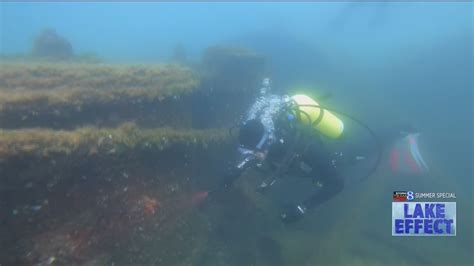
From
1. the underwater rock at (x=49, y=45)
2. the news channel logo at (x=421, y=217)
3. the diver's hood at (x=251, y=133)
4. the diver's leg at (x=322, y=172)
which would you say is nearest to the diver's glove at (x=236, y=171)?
the diver's hood at (x=251, y=133)

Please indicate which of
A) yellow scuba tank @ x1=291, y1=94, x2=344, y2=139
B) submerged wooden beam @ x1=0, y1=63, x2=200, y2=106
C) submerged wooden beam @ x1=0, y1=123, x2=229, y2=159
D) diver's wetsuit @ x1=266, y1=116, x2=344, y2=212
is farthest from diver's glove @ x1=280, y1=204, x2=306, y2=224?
submerged wooden beam @ x1=0, y1=63, x2=200, y2=106

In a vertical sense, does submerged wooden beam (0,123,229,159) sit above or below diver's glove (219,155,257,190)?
above

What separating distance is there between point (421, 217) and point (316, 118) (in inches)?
99.8

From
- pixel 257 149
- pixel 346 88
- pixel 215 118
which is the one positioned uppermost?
pixel 346 88

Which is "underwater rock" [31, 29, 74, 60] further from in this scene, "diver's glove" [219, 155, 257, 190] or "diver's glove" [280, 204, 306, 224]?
"diver's glove" [280, 204, 306, 224]

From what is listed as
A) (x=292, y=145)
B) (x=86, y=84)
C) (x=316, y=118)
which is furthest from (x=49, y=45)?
(x=292, y=145)

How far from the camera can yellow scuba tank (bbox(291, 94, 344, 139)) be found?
19.0ft

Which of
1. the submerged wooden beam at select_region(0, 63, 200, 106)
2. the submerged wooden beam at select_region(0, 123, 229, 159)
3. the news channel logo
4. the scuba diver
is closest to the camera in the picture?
the submerged wooden beam at select_region(0, 123, 229, 159)

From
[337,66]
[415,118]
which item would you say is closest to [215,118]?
[415,118]

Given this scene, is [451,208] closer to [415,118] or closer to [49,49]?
[415,118]

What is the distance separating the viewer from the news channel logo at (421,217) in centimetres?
598

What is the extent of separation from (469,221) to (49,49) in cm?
1612

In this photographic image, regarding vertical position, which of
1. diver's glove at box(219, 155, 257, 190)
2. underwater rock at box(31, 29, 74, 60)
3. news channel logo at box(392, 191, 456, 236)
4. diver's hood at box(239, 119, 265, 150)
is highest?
underwater rock at box(31, 29, 74, 60)

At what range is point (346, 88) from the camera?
16359 mm
